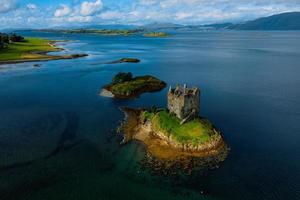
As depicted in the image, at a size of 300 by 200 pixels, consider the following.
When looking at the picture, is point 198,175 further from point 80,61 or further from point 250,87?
point 80,61

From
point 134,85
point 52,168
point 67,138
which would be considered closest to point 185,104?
point 67,138

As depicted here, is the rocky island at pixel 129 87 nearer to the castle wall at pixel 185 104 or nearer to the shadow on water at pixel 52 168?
the castle wall at pixel 185 104

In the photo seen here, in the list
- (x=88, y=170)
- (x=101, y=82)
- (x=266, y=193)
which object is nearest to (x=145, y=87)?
(x=101, y=82)

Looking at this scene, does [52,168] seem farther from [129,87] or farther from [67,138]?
[129,87]

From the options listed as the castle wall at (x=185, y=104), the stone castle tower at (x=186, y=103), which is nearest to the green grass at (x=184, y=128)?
the stone castle tower at (x=186, y=103)

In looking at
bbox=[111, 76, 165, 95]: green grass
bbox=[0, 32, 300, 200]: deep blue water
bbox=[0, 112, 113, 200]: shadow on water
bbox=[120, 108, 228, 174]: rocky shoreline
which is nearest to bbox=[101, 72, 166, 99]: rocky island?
bbox=[111, 76, 165, 95]: green grass
